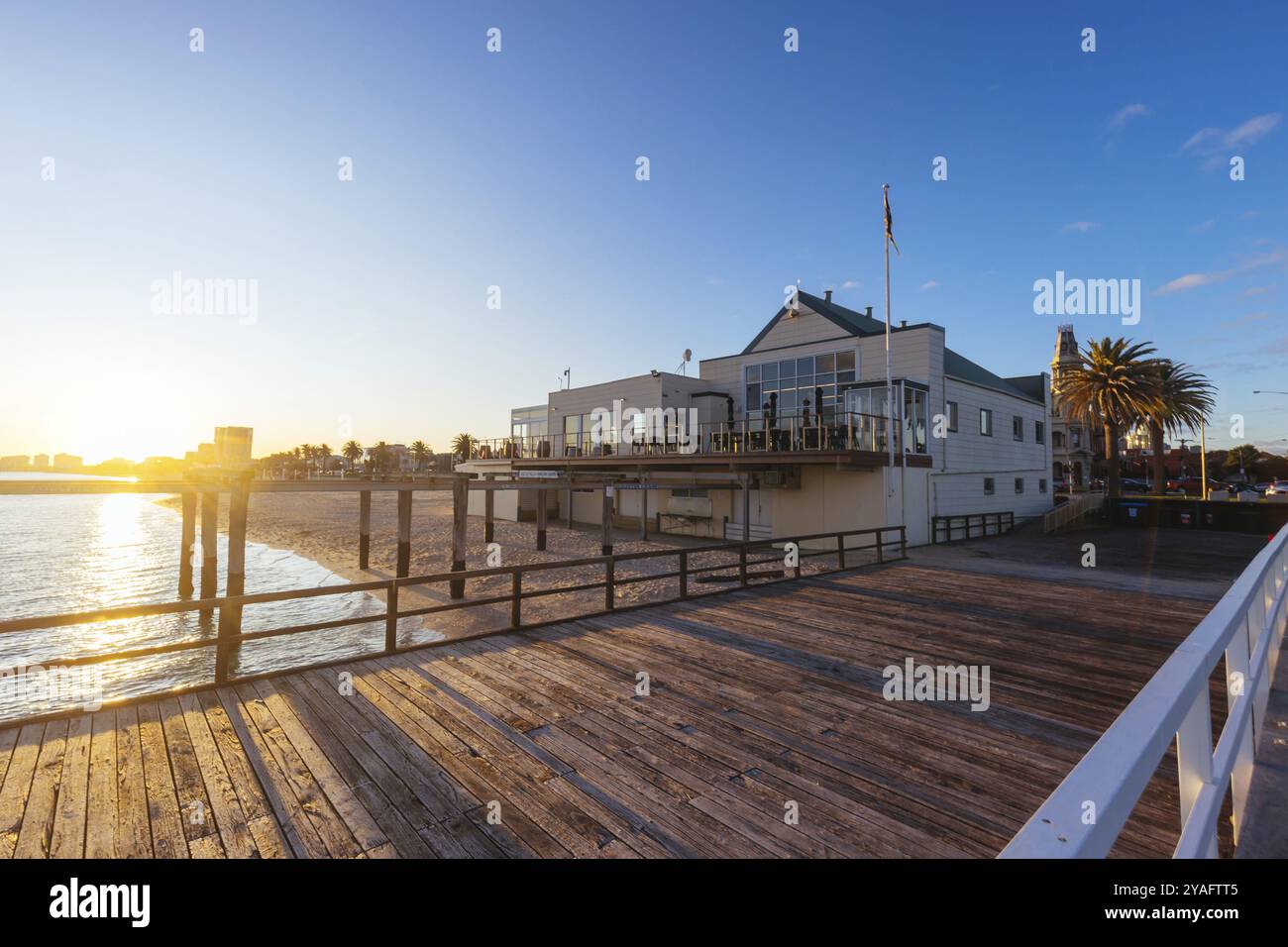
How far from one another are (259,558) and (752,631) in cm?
2730

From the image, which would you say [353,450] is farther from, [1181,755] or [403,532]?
[1181,755]

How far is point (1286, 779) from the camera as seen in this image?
3.91m

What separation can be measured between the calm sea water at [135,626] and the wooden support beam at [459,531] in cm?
205

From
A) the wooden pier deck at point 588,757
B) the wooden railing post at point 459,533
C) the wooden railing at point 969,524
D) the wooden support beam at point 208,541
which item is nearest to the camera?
the wooden pier deck at point 588,757

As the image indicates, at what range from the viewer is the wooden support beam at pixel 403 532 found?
61.2 ft

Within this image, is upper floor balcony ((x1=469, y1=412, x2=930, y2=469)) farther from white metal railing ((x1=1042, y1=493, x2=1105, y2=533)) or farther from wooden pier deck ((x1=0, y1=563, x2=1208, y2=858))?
wooden pier deck ((x1=0, y1=563, x2=1208, y2=858))

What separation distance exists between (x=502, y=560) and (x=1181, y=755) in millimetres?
21166

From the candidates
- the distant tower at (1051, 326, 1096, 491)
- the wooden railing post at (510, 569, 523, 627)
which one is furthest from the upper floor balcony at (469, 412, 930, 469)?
the distant tower at (1051, 326, 1096, 491)

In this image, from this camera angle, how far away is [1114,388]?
31328 millimetres

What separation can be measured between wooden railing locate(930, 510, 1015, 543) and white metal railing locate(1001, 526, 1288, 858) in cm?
1753

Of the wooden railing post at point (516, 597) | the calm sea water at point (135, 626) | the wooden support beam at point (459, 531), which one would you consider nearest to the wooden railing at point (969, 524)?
the wooden support beam at point (459, 531)

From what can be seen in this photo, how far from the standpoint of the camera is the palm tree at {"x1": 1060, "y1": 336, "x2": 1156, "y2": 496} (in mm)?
30891

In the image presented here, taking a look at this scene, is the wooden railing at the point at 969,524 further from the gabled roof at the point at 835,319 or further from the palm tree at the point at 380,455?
the palm tree at the point at 380,455
